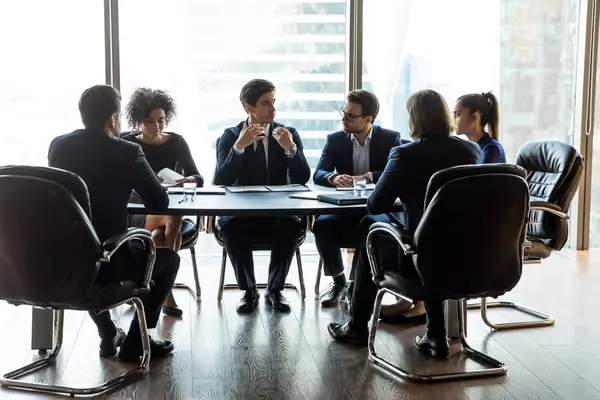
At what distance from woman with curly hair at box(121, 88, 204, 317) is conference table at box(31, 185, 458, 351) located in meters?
0.32

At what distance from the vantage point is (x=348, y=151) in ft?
14.3

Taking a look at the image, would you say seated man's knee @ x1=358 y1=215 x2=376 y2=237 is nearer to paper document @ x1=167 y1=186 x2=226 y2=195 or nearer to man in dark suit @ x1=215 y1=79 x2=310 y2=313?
man in dark suit @ x1=215 y1=79 x2=310 y2=313

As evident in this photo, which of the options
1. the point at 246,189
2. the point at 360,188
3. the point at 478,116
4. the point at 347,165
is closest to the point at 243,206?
the point at 246,189

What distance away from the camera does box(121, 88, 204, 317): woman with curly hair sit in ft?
Answer: 13.1

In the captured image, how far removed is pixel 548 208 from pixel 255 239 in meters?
1.48

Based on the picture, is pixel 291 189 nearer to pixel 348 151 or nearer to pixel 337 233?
pixel 337 233

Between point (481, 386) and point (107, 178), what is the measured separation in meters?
1.67

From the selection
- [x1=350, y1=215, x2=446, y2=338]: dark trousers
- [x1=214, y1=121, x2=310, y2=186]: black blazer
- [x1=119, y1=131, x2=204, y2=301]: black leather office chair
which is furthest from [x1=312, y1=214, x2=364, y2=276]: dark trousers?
[x1=119, y1=131, x2=204, y2=301]: black leather office chair

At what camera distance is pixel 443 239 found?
2828 mm

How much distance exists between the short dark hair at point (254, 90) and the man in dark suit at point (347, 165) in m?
0.44

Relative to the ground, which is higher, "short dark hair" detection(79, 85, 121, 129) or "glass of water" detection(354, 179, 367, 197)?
"short dark hair" detection(79, 85, 121, 129)

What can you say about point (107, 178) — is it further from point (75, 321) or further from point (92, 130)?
point (75, 321)

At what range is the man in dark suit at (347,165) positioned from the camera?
13.1 ft

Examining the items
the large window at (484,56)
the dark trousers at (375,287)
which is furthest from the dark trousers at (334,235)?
the large window at (484,56)
